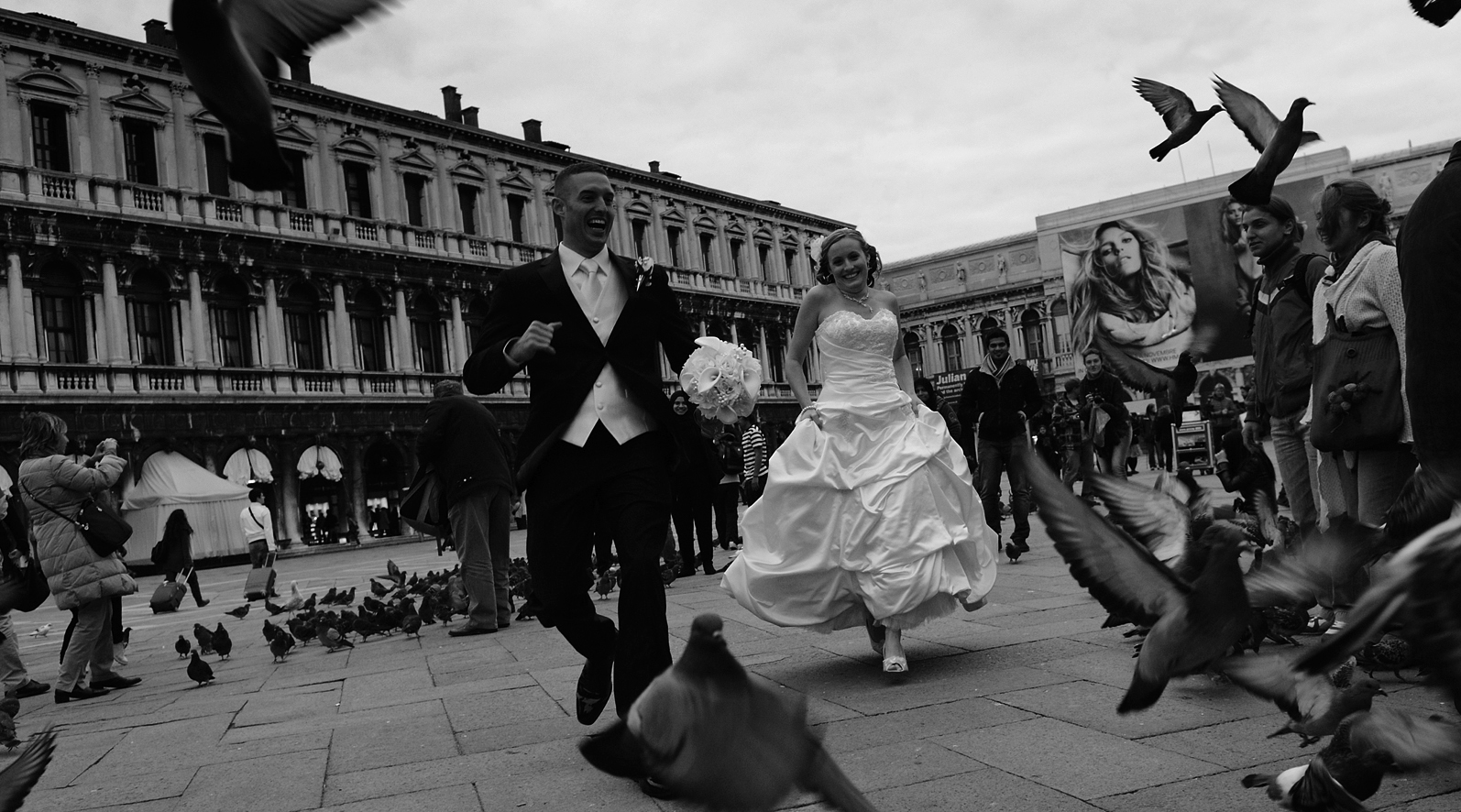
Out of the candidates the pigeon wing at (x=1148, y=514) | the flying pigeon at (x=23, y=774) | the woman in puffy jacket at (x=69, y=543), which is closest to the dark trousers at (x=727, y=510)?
the woman in puffy jacket at (x=69, y=543)

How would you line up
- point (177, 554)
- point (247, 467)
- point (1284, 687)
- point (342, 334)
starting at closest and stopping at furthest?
point (1284, 687), point (177, 554), point (247, 467), point (342, 334)

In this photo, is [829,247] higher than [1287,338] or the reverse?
higher

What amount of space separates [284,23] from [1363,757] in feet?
7.50

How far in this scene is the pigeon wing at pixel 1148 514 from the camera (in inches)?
124

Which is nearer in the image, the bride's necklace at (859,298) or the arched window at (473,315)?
the bride's necklace at (859,298)

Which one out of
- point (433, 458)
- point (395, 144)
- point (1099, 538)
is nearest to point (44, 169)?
point (395, 144)

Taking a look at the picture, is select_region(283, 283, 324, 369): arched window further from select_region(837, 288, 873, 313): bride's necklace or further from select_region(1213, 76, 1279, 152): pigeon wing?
select_region(1213, 76, 1279, 152): pigeon wing

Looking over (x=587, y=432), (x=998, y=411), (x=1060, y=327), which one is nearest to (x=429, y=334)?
(x=998, y=411)

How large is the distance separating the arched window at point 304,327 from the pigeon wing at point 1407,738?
29355mm

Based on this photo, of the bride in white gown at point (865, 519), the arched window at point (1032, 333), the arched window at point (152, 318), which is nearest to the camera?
the bride in white gown at point (865, 519)

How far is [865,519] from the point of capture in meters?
4.83

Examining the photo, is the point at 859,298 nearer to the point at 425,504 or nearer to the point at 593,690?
the point at 593,690

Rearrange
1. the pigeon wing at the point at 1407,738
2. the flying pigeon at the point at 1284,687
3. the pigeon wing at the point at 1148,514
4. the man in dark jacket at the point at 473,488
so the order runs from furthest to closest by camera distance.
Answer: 1. the man in dark jacket at the point at 473,488
2. the pigeon wing at the point at 1148,514
3. the flying pigeon at the point at 1284,687
4. the pigeon wing at the point at 1407,738

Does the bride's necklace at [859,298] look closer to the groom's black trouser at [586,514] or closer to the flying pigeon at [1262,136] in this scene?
the flying pigeon at [1262,136]
